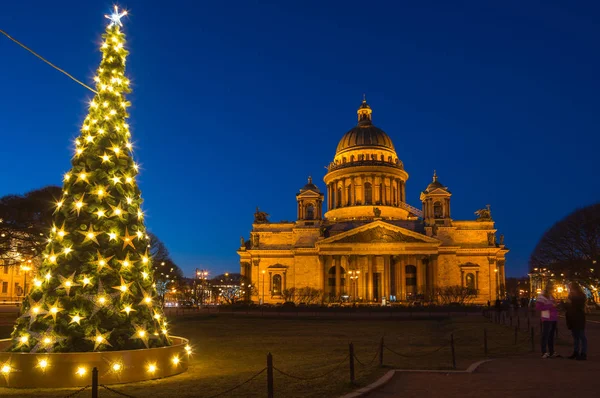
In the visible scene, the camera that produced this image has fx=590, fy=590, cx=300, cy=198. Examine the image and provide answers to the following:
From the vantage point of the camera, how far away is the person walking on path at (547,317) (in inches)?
732

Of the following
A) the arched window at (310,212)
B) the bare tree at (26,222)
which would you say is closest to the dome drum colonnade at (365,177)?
the arched window at (310,212)

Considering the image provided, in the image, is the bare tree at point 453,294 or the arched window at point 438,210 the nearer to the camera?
the bare tree at point 453,294

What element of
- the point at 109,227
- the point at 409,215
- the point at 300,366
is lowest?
the point at 300,366

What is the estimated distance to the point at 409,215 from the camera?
4424 inches

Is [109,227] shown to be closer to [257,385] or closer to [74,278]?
[74,278]

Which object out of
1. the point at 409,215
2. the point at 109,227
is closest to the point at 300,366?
the point at 109,227

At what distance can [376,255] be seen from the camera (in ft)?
294

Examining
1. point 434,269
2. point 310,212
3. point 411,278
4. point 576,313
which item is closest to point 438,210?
point 434,269

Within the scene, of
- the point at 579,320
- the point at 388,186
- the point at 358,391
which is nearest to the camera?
the point at 358,391

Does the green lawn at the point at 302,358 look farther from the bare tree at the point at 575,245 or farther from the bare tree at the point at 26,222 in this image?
the bare tree at the point at 575,245

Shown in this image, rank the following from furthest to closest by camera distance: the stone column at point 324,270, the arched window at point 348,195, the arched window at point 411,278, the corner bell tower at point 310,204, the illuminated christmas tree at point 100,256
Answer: the arched window at point 348,195, the corner bell tower at point 310,204, the arched window at point 411,278, the stone column at point 324,270, the illuminated christmas tree at point 100,256

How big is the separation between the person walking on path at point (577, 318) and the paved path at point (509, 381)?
1.26 ft

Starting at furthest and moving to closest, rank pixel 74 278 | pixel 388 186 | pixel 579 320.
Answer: pixel 388 186 < pixel 579 320 < pixel 74 278

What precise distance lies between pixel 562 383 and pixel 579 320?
181 inches
